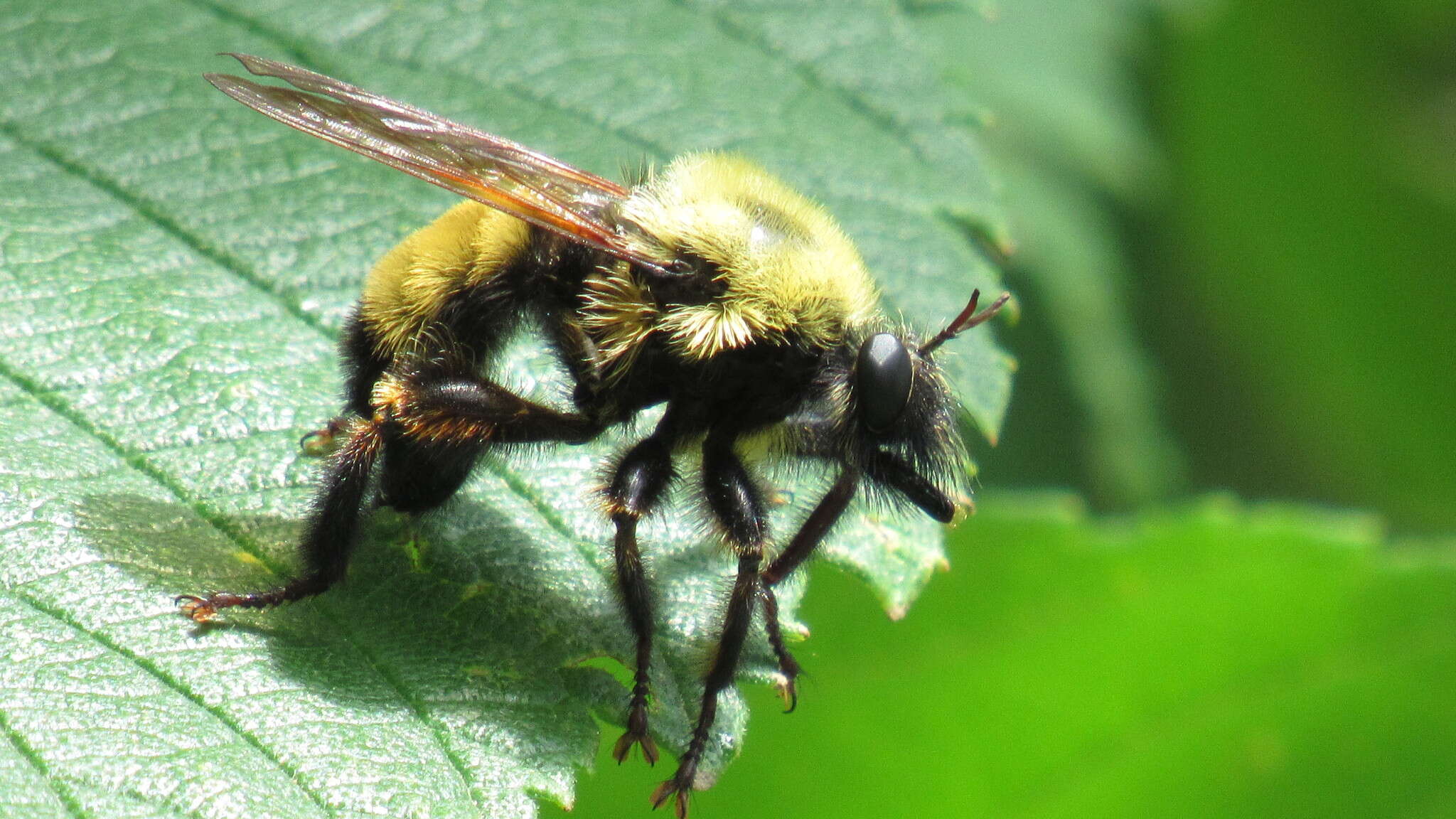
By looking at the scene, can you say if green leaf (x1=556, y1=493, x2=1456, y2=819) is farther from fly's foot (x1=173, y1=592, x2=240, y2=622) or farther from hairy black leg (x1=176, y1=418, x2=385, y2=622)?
fly's foot (x1=173, y1=592, x2=240, y2=622)

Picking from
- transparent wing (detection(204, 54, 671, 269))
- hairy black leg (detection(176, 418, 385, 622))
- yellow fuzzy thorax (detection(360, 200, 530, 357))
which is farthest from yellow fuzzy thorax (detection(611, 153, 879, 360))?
hairy black leg (detection(176, 418, 385, 622))

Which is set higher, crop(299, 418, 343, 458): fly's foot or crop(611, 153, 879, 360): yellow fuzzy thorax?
→ crop(611, 153, 879, 360): yellow fuzzy thorax

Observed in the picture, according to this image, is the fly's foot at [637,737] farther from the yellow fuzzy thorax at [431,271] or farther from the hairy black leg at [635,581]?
the yellow fuzzy thorax at [431,271]

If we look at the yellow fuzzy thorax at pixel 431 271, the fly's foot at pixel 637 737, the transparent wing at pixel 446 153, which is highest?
the transparent wing at pixel 446 153

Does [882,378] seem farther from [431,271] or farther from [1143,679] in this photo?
[1143,679]

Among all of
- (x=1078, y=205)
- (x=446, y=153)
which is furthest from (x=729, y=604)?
(x=1078, y=205)

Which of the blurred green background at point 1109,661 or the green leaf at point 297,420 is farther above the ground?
the green leaf at point 297,420

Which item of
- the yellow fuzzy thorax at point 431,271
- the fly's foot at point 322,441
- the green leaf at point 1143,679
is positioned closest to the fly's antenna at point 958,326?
the yellow fuzzy thorax at point 431,271
